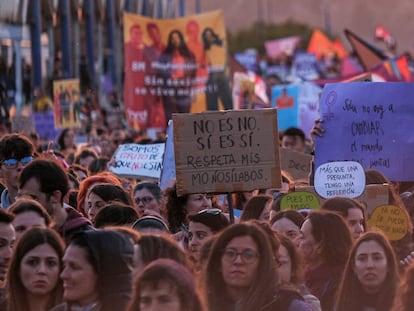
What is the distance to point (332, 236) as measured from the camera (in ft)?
21.4

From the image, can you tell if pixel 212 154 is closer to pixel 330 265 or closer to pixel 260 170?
pixel 260 170

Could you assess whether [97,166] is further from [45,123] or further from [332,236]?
[45,123]

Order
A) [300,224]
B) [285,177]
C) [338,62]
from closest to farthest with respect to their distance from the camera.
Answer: [300,224]
[285,177]
[338,62]

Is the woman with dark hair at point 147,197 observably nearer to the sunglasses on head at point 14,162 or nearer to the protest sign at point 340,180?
the sunglasses on head at point 14,162

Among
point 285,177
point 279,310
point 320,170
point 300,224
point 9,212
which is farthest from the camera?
point 285,177

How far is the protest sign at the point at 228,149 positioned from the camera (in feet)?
24.3

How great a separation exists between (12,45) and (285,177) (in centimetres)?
2398

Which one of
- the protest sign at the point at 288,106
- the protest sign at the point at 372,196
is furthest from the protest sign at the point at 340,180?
the protest sign at the point at 288,106

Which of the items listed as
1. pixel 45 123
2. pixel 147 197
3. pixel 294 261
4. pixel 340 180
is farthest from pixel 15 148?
pixel 45 123

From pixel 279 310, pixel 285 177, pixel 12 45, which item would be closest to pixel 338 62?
pixel 12 45

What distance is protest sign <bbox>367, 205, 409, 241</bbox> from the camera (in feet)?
24.6

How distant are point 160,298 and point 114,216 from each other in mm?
2690

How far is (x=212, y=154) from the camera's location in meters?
7.46

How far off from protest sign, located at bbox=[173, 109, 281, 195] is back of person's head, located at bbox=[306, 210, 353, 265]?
0.84m
